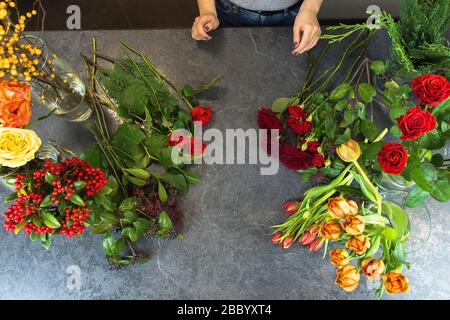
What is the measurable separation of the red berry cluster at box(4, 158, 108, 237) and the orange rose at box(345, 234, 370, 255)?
0.40m

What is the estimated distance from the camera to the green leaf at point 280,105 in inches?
33.2

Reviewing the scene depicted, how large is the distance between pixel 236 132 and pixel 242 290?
323mm

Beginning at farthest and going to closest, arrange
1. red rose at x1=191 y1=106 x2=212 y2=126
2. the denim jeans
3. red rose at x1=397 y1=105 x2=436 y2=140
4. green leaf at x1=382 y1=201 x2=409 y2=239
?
the denim jeans → red rose at x1=191 y1=106 x2=212 y2=126 → green leaf at x1=382 y1=201 x2=409 y2=239 → red rose at x1=397 y1=105 x2=436 y2=140

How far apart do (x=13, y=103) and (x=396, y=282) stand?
2.04 ft

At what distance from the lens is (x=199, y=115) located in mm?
820

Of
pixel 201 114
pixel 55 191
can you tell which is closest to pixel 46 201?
pixel 55 191

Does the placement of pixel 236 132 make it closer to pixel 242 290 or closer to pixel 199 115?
pixel 199 115

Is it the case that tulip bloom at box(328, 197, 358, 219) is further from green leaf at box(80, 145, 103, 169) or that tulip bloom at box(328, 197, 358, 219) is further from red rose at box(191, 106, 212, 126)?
green leaf at box(80, 145, 103, 169)

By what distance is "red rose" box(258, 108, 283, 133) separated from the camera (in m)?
0.81

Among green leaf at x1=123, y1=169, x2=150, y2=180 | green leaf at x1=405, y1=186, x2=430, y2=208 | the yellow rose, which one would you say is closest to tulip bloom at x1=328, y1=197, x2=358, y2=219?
green leaf at x1=405, y1=186, x2=430, y2=208

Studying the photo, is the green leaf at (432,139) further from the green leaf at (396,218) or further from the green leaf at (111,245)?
the green leaf at (111,245)

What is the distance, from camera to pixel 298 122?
2.58ft

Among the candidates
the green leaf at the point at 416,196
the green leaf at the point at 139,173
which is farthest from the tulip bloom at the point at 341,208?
the green leaf at the point at 139,173

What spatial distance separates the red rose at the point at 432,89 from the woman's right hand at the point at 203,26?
0.44 m
